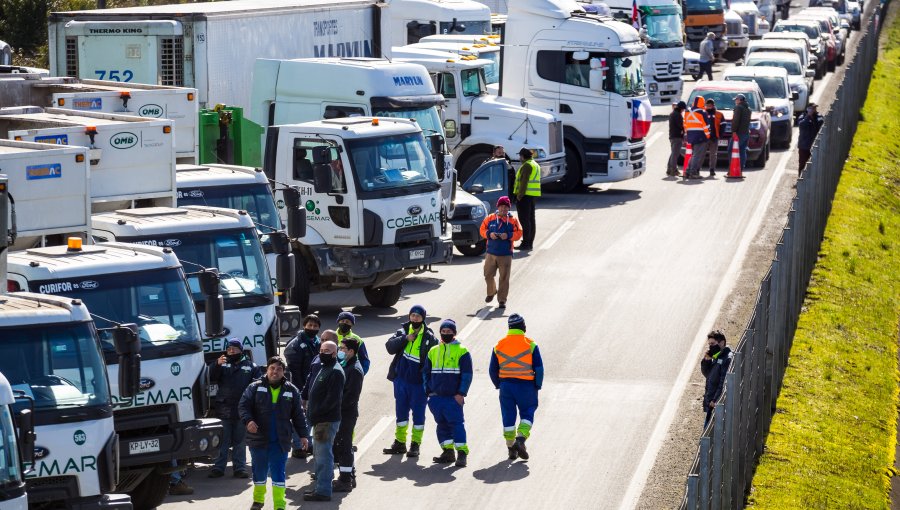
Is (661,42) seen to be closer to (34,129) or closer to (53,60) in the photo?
(53,60)

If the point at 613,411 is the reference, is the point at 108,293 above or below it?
above

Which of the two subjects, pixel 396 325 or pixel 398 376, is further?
pixel 396 325

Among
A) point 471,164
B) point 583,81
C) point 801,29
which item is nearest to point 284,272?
point 471,164

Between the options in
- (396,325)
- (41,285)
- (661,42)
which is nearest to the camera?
(41,285)

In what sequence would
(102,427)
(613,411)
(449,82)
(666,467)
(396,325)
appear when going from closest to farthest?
(102,427) < (666,467) < (613,411) < (396,325) < (449,82)

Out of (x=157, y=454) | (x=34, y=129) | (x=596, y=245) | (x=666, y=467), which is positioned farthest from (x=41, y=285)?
(x=596, y=245)

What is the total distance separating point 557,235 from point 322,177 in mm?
7703

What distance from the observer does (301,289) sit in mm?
20766

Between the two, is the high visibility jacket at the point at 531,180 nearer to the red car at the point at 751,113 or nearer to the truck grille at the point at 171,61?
the truck grille at the point at 171,61

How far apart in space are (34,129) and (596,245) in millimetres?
12859

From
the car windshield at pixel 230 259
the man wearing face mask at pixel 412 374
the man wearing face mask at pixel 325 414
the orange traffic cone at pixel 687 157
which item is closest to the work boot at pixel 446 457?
the man wearing face mask at pixel 412 374

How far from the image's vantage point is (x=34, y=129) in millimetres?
15461

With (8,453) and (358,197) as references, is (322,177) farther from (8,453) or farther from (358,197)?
(8,453)

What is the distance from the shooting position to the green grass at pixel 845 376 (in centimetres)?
1503
